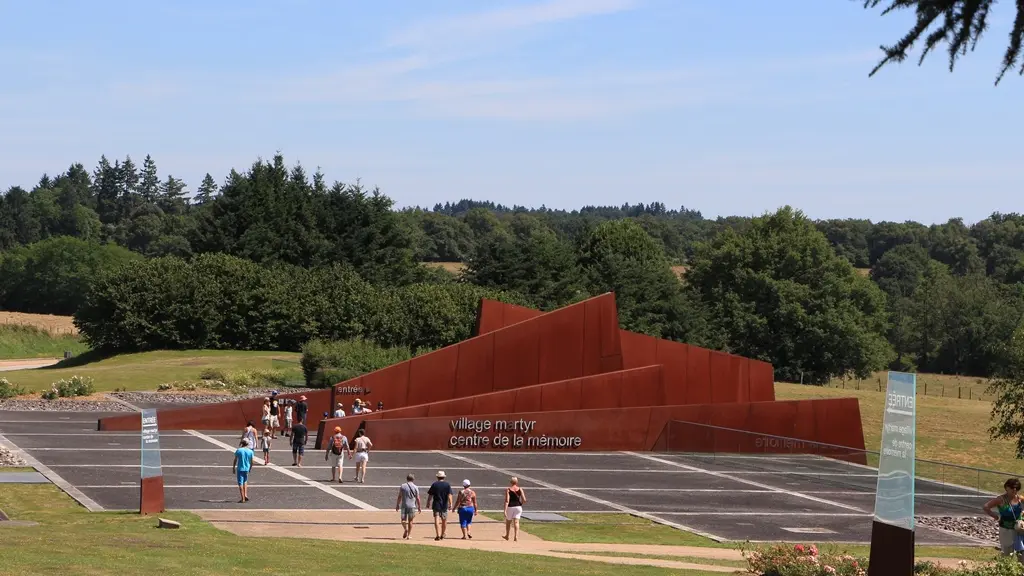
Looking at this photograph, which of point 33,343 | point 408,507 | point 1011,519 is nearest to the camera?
point 1011,519

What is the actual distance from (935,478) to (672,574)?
2098 cm

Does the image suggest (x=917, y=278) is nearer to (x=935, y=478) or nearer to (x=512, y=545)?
(x=935, y=478)

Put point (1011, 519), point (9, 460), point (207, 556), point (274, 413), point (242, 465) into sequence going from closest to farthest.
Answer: point (1011, 519)
point (207, 556)
point (242, 465)
point (9, 460)
point (274, 413)

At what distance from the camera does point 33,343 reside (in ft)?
296

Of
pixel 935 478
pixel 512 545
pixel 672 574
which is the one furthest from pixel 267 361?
pixel 672 574

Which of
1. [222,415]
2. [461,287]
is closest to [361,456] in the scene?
[222,415]

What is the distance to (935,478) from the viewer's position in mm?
34844

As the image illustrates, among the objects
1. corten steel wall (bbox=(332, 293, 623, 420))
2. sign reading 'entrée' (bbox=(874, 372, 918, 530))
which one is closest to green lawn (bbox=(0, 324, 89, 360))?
corten steel wall (bbox=(332, 293, 623, 420))

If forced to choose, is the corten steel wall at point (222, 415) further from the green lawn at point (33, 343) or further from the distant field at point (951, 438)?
the green lawn at point (33, 343)

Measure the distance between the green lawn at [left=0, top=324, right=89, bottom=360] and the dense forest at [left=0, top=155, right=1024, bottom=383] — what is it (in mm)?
4605

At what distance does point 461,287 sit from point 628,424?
28.0m

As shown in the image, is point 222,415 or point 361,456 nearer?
point 361,456

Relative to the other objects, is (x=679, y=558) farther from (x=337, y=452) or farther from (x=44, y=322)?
(x=44, y=322)

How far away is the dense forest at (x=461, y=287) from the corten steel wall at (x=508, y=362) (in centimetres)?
2087
